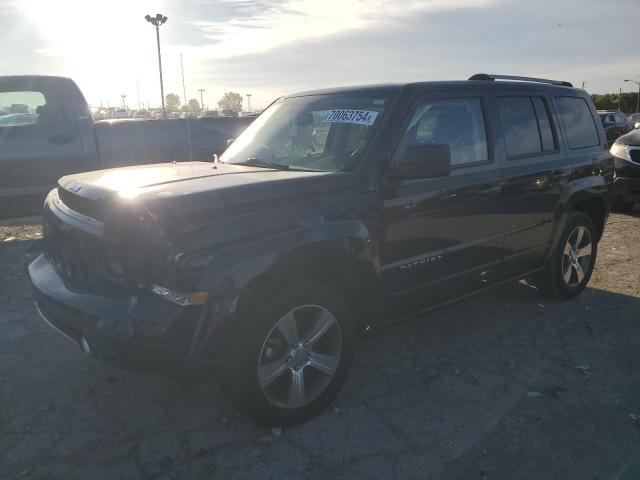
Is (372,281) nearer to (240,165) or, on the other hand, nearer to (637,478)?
(240,165)

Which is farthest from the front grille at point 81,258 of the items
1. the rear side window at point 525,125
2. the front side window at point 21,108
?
the front side window at point 21,108

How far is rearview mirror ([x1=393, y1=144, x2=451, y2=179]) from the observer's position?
10.1 feet

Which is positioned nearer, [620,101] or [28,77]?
[28,77]

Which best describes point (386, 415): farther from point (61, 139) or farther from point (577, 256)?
point (61, 139)

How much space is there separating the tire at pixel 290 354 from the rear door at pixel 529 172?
177 cm

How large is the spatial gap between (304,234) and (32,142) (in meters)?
4.92

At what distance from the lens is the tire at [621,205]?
9116 mm

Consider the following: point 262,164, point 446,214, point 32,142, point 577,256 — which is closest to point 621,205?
point 577,256

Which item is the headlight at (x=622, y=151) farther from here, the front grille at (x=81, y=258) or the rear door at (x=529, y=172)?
the front grille at (x=81, y=258)

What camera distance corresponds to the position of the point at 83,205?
2865mm

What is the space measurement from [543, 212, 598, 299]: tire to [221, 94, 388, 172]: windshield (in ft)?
7.80

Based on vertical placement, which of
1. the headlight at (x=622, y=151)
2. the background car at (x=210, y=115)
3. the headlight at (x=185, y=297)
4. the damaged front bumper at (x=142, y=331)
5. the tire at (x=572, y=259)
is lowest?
the tire at (x=572, y=259)

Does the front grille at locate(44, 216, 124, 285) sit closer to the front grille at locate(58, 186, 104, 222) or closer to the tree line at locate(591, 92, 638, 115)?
the front grille at locate(58, 186, 104, 222)

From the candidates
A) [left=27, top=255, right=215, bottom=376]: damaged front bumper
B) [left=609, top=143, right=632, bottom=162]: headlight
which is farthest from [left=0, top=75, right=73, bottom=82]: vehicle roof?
[left=609, top=143, right=632, bottom=162]: headlight
